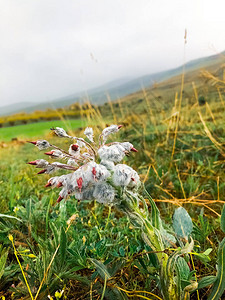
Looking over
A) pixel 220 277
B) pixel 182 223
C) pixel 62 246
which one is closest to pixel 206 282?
pixel 220 277

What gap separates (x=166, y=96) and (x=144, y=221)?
10128 mm

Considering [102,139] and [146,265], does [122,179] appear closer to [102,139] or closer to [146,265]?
[102,139]

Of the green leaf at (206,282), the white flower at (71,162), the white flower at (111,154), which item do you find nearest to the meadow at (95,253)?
the green leaf at (206,282)

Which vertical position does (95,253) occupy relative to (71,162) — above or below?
below

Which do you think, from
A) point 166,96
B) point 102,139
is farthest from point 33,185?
point 166,96

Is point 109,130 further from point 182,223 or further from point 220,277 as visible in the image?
point 220,277

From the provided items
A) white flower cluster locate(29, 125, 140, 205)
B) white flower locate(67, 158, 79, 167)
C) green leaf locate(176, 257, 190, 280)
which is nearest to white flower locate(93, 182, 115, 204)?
white flower cluster locate(29, 125, 140, 205)

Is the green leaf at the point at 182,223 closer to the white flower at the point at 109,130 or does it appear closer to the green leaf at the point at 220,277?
the green leaf at the point at 220,277

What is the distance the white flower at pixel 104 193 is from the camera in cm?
94

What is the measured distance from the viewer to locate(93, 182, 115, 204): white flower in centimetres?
94

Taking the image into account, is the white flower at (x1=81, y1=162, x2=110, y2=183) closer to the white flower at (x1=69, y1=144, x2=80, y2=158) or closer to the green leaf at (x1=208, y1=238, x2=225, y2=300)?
the white flower at (x1=69, y1=144, x2=80, y2=158)

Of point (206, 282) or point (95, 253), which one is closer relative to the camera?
point (206, 282)

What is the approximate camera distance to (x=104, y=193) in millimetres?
943

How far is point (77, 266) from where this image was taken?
1367 mm
